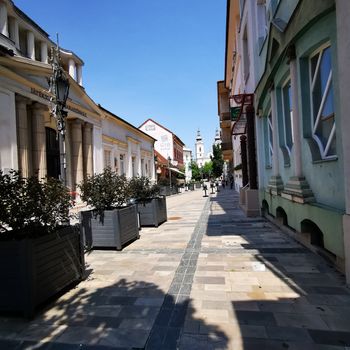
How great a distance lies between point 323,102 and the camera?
4.84 metres

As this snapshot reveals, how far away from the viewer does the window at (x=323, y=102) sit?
4.64 meters

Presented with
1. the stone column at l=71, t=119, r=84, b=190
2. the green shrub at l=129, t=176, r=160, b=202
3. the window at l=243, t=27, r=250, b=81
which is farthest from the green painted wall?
the stone column at l=71, t=119, r=84, b=190

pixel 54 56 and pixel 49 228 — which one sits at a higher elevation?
pixel 54 56

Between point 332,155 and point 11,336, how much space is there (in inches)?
189

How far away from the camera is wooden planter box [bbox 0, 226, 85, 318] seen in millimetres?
3238

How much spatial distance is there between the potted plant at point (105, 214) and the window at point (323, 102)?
4.17 m

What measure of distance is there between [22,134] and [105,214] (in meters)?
8.19

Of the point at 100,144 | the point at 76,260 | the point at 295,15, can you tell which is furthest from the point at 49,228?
the point at 100,144

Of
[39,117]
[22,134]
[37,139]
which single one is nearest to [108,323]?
[22,134]

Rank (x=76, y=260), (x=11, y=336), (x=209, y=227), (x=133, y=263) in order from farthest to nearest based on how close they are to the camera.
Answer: (x=209, y=227) < (x=133, y=263) < (x=76, y=260) < (x=11, y=336)

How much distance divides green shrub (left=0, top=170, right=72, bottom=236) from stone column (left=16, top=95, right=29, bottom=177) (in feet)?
30.5

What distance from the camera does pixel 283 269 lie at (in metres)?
4.58

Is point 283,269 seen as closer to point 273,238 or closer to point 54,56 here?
point 273,238

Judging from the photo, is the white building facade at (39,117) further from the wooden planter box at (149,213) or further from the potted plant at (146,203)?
the wooden planter box at (149,213)
